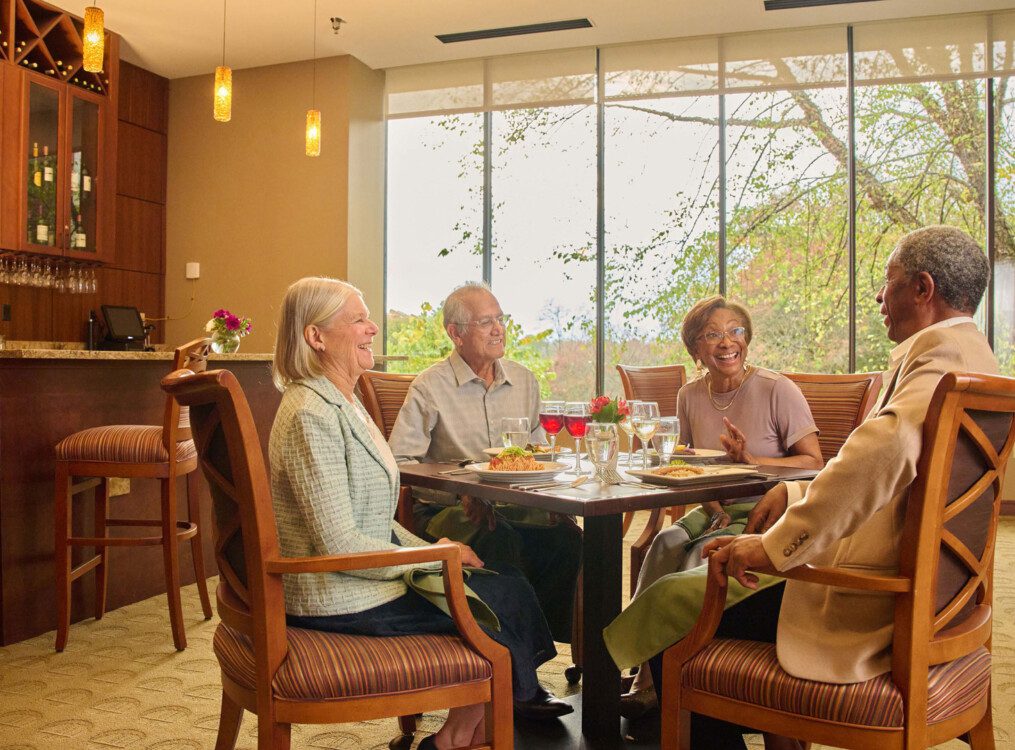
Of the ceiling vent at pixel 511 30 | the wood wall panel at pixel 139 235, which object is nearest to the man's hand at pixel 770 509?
the ceiling vent at pixel 511 30

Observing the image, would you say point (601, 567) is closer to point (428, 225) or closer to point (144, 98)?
point (428, 225)

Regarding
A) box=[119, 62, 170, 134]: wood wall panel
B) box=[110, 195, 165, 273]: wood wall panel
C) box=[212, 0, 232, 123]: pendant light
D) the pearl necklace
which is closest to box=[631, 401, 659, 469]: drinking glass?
the pearl necklace

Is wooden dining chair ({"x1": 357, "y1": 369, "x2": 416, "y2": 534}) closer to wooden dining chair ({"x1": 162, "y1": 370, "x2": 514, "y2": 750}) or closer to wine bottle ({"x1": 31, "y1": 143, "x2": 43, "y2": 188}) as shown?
wooden dining chair ({"x1": 162, "y1": 370, "x2": 514, "y2": 750})

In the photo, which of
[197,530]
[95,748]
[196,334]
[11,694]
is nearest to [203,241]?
[196,334]

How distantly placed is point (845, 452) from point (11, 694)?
2591mm

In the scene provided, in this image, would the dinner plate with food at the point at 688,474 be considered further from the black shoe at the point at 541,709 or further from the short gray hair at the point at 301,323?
the short gray hair at the point at 301,323

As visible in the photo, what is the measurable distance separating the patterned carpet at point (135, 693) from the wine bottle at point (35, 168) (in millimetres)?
3285

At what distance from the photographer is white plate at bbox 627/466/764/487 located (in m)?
2.06

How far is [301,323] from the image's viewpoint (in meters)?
1.95

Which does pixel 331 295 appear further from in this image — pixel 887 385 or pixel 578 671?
pixel 578 671

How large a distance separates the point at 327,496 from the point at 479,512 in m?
0.95

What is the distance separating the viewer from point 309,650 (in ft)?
5.39

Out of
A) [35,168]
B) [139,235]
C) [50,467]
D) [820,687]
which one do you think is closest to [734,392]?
[820,687]

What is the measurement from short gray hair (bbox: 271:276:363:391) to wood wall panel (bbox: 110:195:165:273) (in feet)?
17.7
